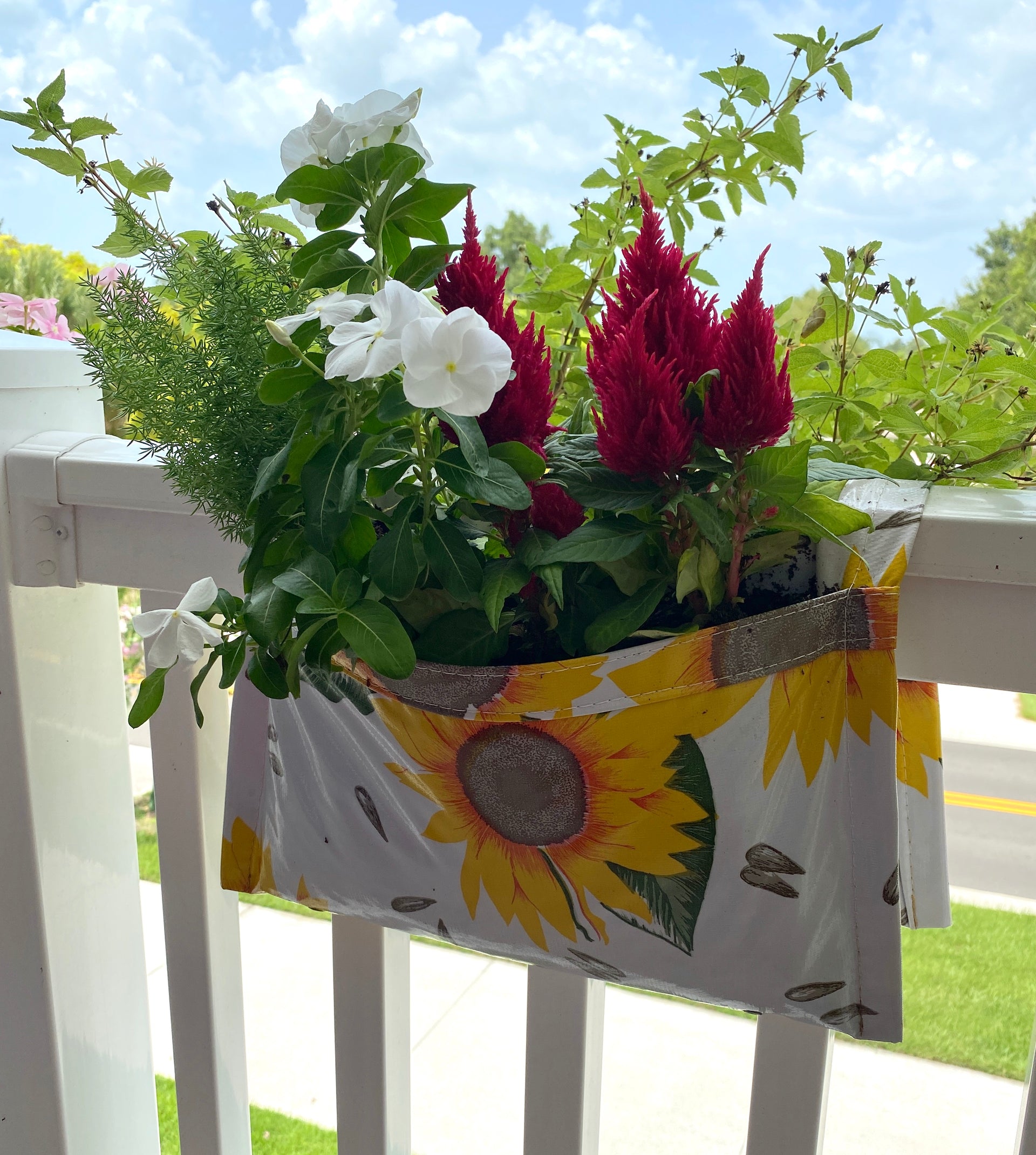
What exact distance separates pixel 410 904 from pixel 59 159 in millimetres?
444

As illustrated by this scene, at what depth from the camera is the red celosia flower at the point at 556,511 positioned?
367 millimetres

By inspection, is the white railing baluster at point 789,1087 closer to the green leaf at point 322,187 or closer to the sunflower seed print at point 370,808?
the sunflower seed print at point 370,808

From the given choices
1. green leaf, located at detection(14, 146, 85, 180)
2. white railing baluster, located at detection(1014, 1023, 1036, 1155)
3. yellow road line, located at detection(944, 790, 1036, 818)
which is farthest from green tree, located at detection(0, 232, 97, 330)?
yellow road line, located at detection(944, 790, 1036, 818)

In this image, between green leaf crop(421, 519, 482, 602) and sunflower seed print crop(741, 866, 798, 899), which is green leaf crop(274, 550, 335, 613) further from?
sunflower seed print crop(741, 866, 798, 899)

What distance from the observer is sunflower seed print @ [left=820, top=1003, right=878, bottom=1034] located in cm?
41

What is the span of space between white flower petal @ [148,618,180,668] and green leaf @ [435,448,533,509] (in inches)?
6.4

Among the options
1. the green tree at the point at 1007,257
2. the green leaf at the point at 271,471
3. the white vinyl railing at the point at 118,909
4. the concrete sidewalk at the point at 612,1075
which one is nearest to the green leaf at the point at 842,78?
the green leaf at the point at 271,471

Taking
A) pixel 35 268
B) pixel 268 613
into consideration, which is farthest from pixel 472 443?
pixel 35 268

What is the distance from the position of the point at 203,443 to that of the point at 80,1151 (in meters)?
0.68

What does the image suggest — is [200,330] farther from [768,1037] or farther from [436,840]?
[768,1037]

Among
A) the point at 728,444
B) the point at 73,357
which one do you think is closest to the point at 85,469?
the point at 73,357

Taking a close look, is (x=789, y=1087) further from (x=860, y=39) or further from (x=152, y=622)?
(x=860, y=39)

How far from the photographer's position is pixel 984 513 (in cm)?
42

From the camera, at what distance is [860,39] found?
46 centimetres
